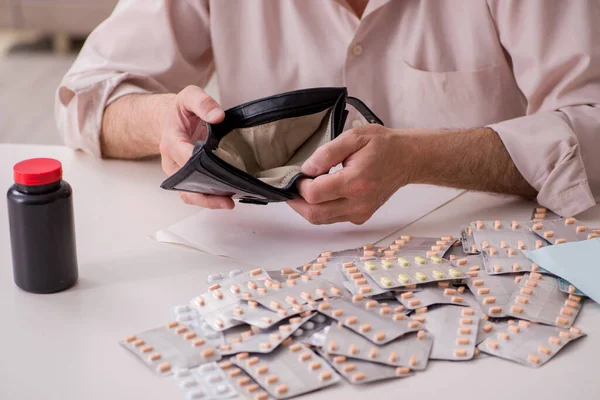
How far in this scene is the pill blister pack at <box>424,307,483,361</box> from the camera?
0.99 meters

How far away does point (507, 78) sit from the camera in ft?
5.46

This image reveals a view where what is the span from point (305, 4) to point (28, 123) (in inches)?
96.8

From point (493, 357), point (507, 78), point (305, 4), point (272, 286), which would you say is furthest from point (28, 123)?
point (493, 357)

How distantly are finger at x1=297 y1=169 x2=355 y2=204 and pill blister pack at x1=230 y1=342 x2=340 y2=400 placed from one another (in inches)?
12.5

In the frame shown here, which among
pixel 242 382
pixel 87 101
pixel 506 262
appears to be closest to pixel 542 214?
pixel 506 262

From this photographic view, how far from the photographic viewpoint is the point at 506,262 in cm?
118

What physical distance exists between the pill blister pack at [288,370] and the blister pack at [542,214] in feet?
1.93

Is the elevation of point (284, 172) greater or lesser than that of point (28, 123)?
greater

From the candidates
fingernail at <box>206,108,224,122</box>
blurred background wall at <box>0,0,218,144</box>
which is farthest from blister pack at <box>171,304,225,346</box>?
blurred background wall at <box>0,0,218,144</box>

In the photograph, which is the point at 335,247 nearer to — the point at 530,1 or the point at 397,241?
the point at 397,241

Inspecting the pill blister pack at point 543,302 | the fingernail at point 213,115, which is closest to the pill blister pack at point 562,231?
the pill blister pack at point 543,302

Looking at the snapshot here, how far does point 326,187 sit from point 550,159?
1.47 feet

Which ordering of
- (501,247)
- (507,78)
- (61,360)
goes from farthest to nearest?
(507,78) < (501,247) < (61,360)

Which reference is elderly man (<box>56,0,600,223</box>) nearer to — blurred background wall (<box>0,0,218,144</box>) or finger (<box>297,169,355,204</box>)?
finger (<box>297,169,355,204</box>)
